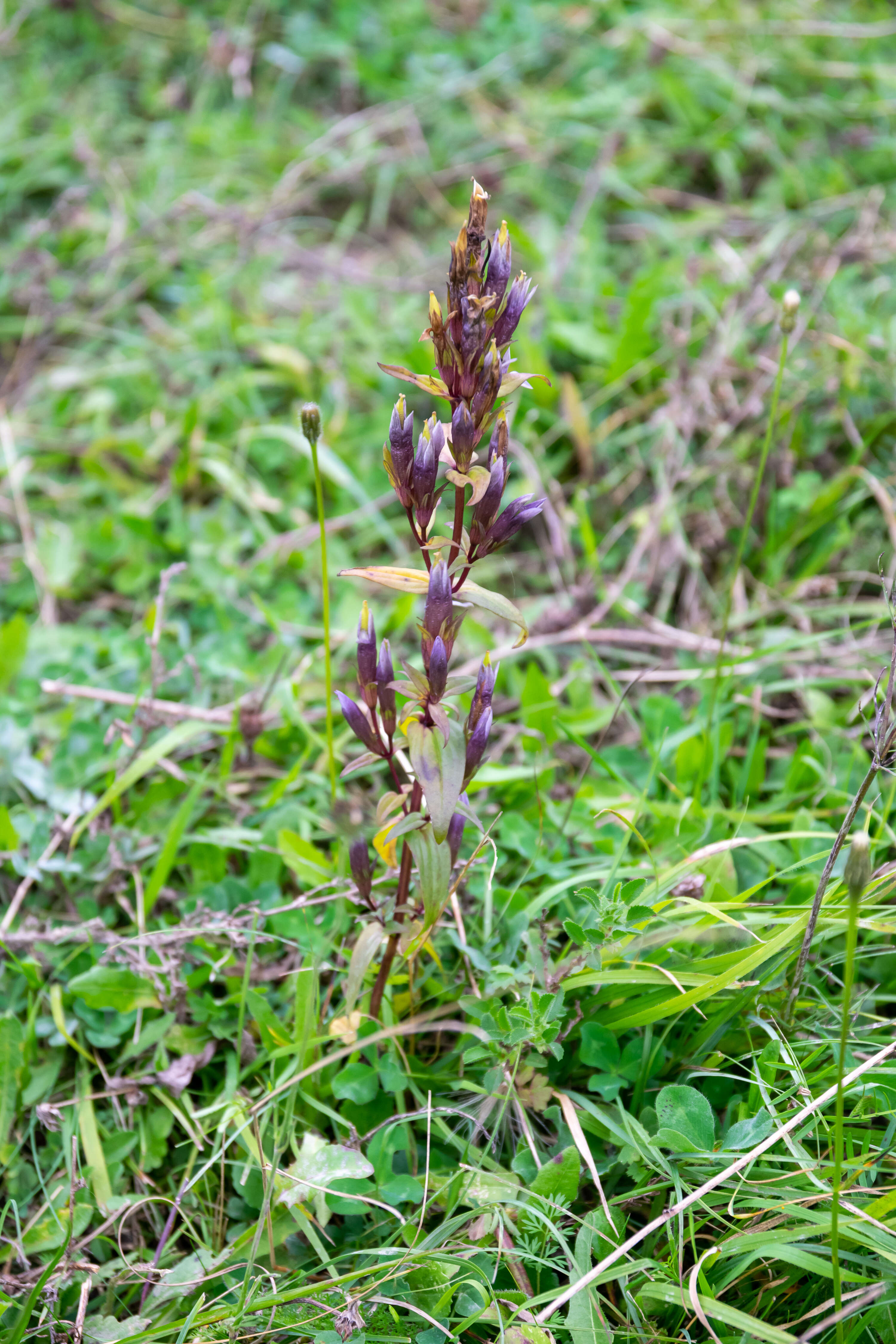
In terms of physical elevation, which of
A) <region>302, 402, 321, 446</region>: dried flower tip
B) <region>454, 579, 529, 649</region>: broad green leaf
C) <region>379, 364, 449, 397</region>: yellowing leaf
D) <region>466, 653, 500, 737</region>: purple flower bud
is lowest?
<region>466, 653, 500, 737</region>: purple flower bud

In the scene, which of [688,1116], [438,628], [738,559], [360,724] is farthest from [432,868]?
[738,559]

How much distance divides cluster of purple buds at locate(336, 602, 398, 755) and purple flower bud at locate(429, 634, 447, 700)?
0.08 meters

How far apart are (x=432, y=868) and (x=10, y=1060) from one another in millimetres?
1008

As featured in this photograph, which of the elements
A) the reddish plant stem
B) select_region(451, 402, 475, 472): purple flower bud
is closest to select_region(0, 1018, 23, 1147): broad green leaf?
the reddish plant stem

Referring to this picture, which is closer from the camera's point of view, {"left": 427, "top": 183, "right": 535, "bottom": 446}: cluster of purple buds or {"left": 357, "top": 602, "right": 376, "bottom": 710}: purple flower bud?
{"left": 427, "top": 183, "right": 535, "bottom": 446}: cluster of purple buds

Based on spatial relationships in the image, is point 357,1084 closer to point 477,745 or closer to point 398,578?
point 477,745

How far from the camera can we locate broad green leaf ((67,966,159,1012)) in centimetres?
192

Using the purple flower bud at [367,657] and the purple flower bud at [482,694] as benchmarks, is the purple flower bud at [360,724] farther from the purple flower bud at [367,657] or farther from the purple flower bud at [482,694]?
the purple flower bud at [482,694]

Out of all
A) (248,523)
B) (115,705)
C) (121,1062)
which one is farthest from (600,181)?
(121,1062)

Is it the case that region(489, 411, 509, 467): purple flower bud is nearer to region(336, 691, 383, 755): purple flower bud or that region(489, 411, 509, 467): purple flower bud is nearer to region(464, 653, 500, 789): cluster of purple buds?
region(464, 653, 500, 789): cluster of purple buds

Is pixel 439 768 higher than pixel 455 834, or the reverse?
pixel 439 768

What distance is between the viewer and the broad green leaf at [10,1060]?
6.11 ft

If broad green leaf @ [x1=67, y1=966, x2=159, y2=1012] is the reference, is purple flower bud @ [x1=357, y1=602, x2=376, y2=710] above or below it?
above

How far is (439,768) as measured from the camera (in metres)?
1.55
